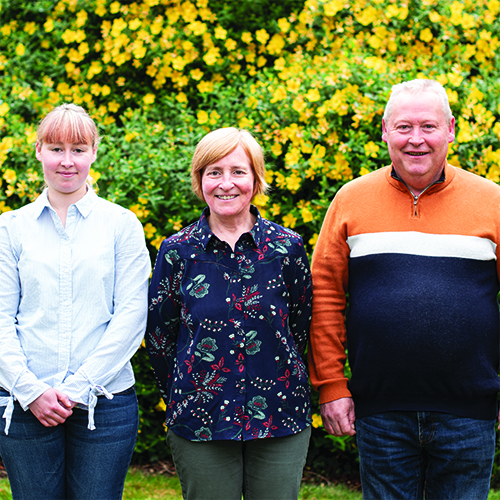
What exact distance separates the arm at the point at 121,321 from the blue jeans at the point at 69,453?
10 cm

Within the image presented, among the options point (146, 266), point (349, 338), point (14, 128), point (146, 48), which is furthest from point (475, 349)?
point (146, 48)

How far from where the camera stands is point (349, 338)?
2.59m

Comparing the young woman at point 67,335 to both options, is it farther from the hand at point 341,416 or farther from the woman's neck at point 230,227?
the hand at point 341,416

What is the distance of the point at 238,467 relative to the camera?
95.7 inches

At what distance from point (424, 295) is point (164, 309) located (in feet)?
3.42

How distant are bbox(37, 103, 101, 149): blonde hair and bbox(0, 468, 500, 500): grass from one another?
7.50 ft

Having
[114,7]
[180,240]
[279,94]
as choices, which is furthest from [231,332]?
[114,7]

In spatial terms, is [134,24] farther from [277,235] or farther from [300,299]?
[300,299]

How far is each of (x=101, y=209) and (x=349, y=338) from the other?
1.18 meters

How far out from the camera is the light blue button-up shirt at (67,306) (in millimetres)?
2336

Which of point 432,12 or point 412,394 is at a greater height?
point 432,12

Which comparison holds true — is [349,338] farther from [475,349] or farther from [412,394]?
[475,349]

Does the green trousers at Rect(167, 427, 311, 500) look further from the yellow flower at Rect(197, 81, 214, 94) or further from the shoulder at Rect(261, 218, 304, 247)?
the yellow flower at Rect(197, 81, 214, 94)

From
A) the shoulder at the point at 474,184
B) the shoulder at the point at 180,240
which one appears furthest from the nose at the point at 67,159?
the shoulder at the point at 474,184
